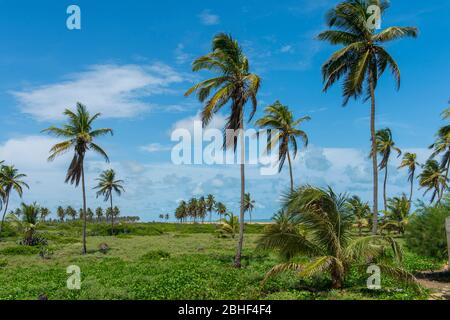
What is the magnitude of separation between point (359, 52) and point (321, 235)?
13574 millimetres

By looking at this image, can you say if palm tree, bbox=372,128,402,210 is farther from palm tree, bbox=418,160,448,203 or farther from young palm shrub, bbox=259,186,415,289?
young palm shrub, bbox=259,186,415,289

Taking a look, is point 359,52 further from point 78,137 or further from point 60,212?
point 60,212

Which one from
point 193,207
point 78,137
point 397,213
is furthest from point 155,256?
point 193,207

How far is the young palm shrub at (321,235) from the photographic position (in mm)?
13594

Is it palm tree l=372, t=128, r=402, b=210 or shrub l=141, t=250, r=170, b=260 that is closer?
shrub l=141, t=250, r=170, b=260

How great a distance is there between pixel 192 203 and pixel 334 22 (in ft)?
369

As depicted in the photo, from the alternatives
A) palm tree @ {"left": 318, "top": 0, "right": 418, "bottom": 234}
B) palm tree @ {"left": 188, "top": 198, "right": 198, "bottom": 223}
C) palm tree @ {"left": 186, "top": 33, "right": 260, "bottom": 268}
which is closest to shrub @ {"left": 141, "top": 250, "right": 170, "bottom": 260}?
palm tree @ {"left": 186, "top": 33, "right": 260, "bottom": 268}

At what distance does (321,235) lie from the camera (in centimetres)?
1407

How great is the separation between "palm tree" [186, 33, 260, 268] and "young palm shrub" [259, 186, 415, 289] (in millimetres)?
9772

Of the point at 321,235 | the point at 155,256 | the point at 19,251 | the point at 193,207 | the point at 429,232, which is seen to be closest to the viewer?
the point at 321,235

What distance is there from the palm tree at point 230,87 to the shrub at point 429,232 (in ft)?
32.0

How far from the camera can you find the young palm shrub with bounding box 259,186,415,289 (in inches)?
535
